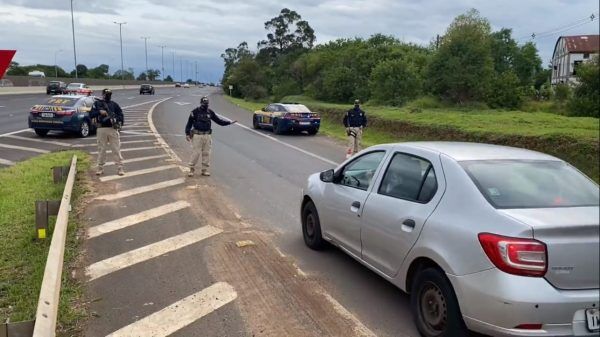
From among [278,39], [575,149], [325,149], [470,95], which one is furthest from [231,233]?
[278,39]

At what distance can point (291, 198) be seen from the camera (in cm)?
1026

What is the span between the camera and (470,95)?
3009cm

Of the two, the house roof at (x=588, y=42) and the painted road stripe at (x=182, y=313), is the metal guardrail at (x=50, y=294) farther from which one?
the house roof at (x=588, y=42)

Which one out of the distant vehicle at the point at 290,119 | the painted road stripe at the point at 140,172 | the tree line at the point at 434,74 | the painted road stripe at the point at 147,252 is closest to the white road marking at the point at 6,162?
the painted road stripe at the point at 140,172

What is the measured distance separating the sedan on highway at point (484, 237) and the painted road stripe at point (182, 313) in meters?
1.41

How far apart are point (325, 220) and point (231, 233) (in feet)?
5.77

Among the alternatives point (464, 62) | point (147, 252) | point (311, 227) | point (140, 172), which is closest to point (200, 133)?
point (140, 172)

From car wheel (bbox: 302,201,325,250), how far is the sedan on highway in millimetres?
1148

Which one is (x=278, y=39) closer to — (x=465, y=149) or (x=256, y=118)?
(x=256, y=118)

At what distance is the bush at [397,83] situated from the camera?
3400 cm

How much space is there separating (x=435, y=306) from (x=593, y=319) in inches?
44.9

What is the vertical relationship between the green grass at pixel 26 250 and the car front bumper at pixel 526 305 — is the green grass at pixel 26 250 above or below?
below

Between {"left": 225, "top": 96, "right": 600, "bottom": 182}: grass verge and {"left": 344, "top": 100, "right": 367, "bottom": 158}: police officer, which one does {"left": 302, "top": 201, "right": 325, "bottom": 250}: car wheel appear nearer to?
{"left": 225, "top": 96, "right": 600, "bottom": 182}: grass verge

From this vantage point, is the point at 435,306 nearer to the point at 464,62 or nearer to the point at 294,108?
the point at 294,108
